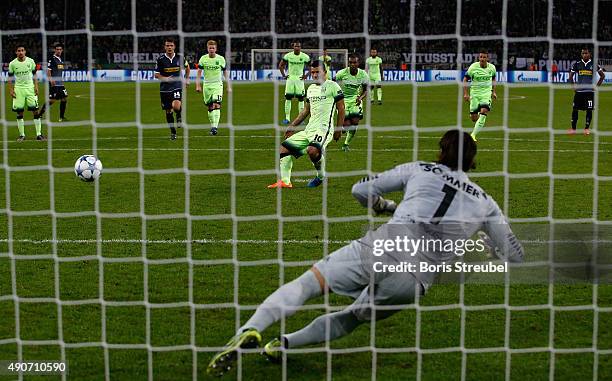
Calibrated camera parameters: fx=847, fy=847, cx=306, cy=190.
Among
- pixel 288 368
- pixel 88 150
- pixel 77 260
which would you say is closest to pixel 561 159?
pixel 88 150

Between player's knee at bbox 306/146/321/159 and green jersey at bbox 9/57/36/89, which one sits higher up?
green jersey at bbox 9/57/36/89

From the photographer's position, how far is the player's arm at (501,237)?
4.86 m

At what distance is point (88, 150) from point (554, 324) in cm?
1116

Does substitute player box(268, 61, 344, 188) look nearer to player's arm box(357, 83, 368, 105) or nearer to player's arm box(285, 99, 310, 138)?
player's arm box(285, 99, 310, 138)

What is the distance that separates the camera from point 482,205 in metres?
4.90

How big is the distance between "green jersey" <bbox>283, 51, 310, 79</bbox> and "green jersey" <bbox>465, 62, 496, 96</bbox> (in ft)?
17.0

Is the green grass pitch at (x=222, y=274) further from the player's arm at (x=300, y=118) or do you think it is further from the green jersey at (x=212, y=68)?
the green jersey at (x=212, y=68)

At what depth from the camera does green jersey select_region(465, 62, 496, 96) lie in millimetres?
16500

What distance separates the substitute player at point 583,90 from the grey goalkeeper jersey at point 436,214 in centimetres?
1284

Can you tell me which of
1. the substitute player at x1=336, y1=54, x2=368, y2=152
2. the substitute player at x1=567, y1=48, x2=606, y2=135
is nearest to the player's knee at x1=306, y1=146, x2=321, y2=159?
the substitute player at x1=336, y1=54, x2=368, y2=152

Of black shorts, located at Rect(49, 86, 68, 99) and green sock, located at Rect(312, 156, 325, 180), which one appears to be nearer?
green sock, located at Rect(312, 156, 325, 180)

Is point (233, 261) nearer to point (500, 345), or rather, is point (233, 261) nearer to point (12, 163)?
point (500, 345)

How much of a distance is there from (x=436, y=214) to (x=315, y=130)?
6327 mm

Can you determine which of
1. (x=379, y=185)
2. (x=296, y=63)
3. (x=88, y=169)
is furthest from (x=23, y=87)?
(x=379, y=185)
